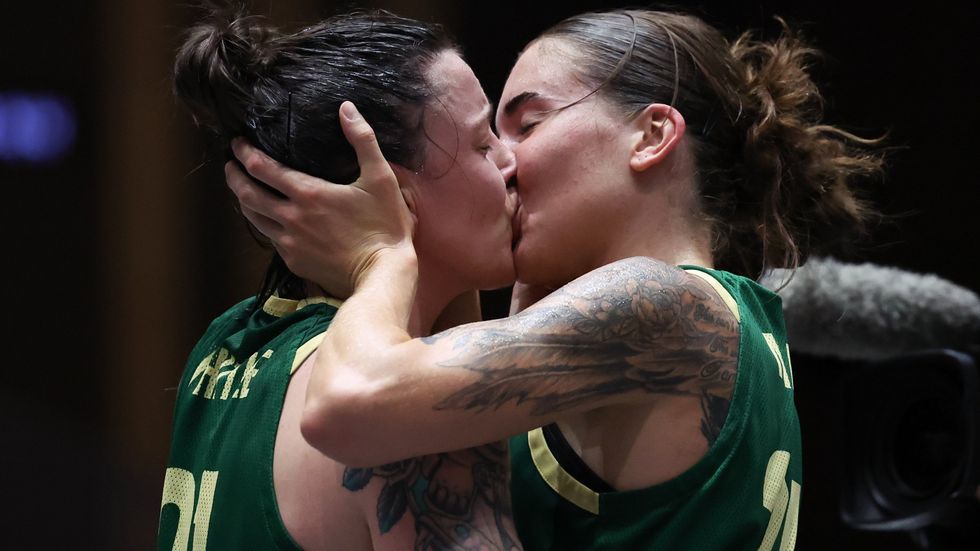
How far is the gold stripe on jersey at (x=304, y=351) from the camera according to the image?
1.47 metres

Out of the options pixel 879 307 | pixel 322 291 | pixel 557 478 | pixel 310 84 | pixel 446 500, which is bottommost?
pixel 879 307

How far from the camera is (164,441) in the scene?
358 cm

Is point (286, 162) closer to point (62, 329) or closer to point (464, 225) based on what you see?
point (464, 225)

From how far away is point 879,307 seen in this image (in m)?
2.44

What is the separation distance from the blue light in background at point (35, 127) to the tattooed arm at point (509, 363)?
2476mm

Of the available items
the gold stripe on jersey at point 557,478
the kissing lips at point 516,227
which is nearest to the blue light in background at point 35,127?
the kissing lips at point 516,227

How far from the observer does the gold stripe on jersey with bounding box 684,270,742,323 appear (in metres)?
1.57

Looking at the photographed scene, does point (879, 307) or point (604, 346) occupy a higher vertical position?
point (604, 346)

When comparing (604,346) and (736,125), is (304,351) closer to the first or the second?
(604,346)

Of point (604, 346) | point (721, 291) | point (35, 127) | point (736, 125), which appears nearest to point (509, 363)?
point (604, 346)

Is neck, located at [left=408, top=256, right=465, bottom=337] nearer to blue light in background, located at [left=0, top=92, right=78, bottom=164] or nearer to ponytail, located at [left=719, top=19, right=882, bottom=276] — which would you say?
ponytail, located at [left=719, top=19, right=882, bottom=276]

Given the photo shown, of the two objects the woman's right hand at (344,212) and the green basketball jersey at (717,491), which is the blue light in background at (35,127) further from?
the green basketball jersey at (717,491)

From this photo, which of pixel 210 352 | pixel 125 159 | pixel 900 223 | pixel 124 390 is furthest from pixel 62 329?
pixel 900 223

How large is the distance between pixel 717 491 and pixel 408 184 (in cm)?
56
